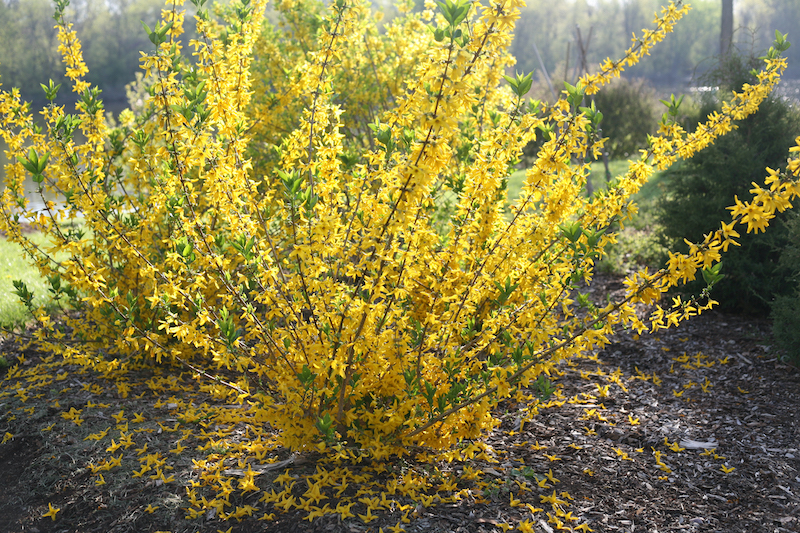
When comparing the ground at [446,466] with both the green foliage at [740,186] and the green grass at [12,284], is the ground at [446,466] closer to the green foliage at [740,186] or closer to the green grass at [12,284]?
the green foliage at [740,186]

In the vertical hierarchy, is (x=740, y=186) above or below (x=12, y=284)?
above

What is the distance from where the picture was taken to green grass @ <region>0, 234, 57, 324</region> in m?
4.91

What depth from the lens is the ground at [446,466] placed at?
8.36 feet

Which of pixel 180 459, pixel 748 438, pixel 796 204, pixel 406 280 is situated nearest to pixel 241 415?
pixel 180 459

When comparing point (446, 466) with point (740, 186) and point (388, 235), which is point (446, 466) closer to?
point (388, 235)

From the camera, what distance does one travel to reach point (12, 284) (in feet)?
19.2

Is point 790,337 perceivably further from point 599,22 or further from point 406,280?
point 599,22

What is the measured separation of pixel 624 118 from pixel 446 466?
535 inches

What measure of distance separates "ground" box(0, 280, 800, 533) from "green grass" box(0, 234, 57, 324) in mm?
1179

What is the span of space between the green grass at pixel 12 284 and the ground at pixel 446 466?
1.18 meters

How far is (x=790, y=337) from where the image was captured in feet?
13.0

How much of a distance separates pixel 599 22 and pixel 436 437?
57.5 m

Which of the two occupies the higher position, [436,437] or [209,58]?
[209,58]

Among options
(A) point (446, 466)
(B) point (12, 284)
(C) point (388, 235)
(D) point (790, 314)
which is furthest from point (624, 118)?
(C) point (388, 235)
